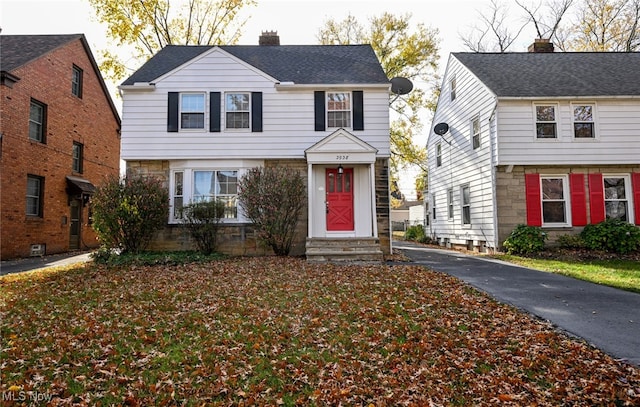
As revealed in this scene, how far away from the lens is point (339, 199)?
38.7ft

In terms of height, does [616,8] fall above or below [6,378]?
above

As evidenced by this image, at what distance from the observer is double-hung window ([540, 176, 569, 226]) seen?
12281 millimetres

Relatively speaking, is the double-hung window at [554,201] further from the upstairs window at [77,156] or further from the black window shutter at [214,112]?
the upstairs window at [77,156]

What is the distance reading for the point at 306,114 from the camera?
12.2 m

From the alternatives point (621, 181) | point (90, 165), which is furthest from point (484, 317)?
point (90, 165)

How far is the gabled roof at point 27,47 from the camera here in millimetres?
12984

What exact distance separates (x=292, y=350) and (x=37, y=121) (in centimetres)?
1475

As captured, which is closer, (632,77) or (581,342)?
(581,342)

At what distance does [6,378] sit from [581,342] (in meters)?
5.75

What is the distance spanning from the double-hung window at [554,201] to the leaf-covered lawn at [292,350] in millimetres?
7483

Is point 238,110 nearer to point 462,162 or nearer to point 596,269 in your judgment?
point 462,162

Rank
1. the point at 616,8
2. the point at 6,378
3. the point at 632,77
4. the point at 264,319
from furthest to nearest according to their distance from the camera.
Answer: the point at 616,8, the point at 632,77, the point at 264,319, the point at 6,378

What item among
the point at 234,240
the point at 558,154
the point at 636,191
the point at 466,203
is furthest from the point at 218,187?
the point at 636,191

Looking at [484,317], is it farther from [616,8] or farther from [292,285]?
[616,8]
